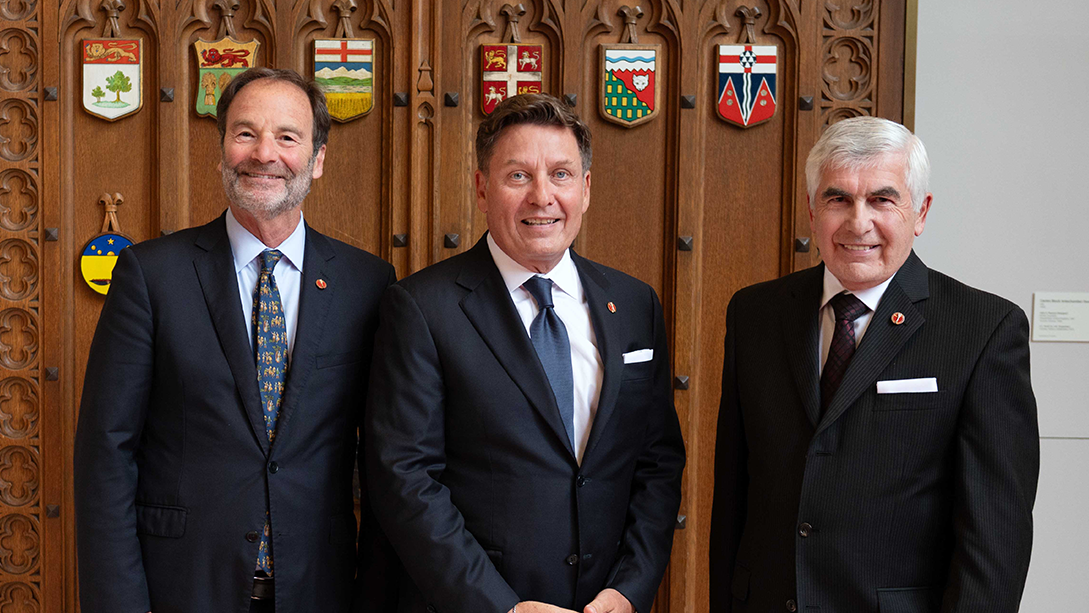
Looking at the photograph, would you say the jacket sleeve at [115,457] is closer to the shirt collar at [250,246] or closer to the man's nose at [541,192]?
the shirt collar at [250,246]

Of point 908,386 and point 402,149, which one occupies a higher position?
point 402,149

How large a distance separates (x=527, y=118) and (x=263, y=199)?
0.63 m

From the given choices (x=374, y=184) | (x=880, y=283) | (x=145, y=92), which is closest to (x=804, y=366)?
(x=880, y=283)

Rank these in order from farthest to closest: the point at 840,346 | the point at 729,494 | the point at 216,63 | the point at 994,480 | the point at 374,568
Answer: the point at 216,63 → the point at 374,568 → the point at 729,494 → the point at 840,346 → the point at 994,480

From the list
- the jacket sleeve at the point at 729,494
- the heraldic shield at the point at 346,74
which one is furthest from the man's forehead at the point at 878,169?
the heraldic shield at the point at 346,74

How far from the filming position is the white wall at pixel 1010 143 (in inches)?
107

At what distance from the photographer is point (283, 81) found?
193 centimetres

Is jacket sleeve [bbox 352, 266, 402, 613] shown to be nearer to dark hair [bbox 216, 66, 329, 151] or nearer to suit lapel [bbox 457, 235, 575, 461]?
suit lapel [bbox 457, 235, 575, 461]

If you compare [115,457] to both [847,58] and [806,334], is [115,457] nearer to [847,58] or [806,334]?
[806,334]

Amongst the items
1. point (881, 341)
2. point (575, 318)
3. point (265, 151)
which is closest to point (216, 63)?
point (265, 151)

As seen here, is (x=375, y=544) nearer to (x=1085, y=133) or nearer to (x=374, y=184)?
(x=374, y=184)

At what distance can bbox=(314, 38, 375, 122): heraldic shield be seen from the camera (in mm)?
2646

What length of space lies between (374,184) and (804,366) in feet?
5.25

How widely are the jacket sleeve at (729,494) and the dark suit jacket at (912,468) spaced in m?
0.17
